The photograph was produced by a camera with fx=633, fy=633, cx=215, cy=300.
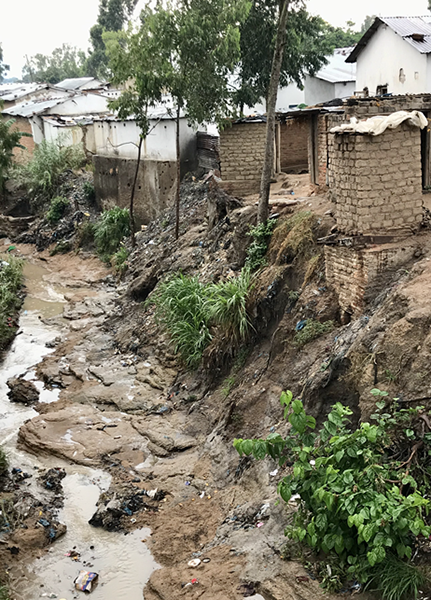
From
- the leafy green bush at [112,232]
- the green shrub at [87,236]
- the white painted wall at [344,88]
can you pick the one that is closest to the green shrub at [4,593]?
the leafy green bush at [112,232]

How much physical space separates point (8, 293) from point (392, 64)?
12180mm

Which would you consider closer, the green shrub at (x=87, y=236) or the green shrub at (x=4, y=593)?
the green shrub at (x=4, y=593)

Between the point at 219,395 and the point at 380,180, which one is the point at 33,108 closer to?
the point at 219,395

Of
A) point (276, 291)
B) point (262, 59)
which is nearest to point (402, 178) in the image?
point (276, 291)

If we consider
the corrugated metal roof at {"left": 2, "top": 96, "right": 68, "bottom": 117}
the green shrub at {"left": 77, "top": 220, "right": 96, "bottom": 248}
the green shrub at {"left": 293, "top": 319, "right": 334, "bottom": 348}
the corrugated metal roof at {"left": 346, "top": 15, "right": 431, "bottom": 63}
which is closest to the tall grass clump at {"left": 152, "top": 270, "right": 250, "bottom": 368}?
the green shrub at {"left": 293, "top": 319, "right": 334, "bottom": 348}

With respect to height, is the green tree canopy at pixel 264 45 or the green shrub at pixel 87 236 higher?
Answer: the green tree canopy at pixel 264 45

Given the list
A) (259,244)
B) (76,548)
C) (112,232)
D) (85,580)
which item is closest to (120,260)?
(112,232)

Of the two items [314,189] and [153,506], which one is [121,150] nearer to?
[314,189]

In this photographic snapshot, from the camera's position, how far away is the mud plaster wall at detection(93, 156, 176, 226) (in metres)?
16.8

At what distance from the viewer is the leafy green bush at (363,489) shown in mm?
4398

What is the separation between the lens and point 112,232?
58.6 feet

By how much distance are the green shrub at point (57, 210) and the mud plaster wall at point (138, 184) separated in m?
1.44

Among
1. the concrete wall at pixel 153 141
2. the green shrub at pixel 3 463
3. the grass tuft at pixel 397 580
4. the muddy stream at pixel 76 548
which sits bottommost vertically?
the muddy stream at pixel 76 548

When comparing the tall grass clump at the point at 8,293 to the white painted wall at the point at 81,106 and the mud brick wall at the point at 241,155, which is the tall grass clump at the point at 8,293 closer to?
the mud brick wall at the point at 241,155
